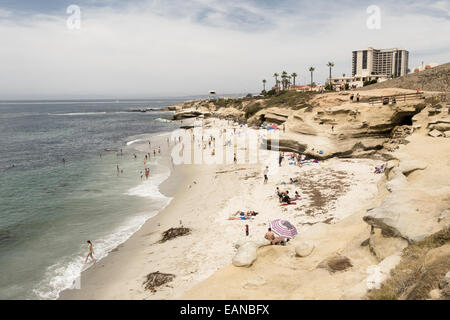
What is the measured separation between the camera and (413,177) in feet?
33.5

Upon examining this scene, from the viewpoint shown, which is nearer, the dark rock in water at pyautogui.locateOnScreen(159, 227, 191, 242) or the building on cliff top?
the dark rock in water at pyautogui.locateOnScreen(159, 227, 191, 242)

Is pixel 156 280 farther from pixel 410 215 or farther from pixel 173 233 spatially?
pixel 410 215

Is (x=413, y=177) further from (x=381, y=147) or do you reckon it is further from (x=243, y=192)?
(x=381, y=147)

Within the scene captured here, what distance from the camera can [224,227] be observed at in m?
15.1

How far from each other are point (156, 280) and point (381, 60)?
199m

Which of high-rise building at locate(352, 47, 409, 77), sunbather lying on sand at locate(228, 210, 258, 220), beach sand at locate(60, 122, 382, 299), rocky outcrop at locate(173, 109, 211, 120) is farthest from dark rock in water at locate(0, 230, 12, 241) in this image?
high-rise building at locate(352, 47, 409, 77)

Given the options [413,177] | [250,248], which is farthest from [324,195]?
[250,248]

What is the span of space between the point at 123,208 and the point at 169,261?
860 centimetres

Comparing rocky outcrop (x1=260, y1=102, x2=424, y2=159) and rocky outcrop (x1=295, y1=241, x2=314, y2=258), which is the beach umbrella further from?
rocky outcrop (x1=260, y1=102, x2=424, y2=159)

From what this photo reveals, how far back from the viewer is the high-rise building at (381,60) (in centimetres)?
16800

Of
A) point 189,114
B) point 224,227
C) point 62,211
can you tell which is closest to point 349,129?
point 224,227

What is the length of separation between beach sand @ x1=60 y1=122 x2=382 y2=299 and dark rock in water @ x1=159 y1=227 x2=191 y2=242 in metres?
0.33

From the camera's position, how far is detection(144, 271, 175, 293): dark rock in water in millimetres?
10741

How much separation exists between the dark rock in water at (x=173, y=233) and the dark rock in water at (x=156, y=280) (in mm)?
3379
